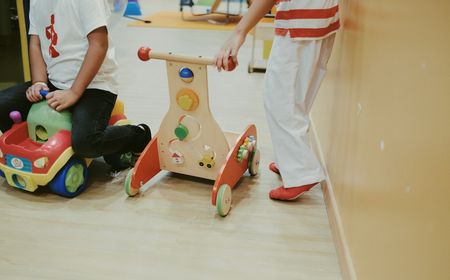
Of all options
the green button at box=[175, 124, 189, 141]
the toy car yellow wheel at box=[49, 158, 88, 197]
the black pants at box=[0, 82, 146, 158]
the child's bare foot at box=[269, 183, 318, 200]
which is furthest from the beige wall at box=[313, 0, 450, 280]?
the toy car yellow wheel at box=[49, 158, 88, 197]

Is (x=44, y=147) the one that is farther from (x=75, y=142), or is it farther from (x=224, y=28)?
(x=224, y=28)

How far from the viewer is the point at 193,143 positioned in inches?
63.4

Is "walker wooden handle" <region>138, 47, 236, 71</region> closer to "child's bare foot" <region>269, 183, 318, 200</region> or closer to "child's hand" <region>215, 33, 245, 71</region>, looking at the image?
"child's hand" <region>215, 33, 245, 71</region>

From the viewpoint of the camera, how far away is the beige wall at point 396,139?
0.70 meters

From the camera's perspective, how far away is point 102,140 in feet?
5.24

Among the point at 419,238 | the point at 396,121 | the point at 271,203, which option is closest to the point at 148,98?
the point at 271,203

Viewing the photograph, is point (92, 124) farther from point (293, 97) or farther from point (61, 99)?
point (293, 97)

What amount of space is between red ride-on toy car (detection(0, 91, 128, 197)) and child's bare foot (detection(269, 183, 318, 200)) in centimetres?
66

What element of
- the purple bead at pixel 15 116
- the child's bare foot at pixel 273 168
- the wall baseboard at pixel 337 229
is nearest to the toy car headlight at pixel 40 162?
the purple bead at pixel 15 116

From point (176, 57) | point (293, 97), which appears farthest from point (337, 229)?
point (176, 57)

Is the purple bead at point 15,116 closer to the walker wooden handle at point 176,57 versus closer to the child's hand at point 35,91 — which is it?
the child's hand at point 35,91

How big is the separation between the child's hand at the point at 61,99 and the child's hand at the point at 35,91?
6 centimetres

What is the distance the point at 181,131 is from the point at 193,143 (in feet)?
0.20

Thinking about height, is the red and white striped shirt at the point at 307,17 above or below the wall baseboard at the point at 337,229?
above
